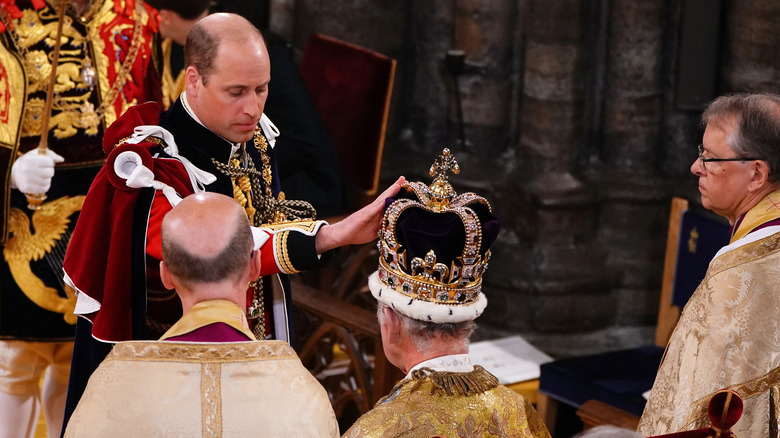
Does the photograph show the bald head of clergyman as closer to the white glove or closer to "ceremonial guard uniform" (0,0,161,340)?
the white glove

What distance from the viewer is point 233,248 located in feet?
8.44

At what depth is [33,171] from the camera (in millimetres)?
4258

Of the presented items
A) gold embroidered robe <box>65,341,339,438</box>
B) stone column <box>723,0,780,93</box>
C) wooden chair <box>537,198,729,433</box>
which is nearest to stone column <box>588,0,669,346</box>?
stone column <box>723,0,780,93</box>

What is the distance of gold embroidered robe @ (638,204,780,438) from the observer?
3.30 metres

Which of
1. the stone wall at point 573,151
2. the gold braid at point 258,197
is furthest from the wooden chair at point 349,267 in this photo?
the gold braid at point 258,197

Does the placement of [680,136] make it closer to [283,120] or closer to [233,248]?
[283,120]

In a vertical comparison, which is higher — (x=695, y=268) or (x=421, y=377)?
(x=421, y=377)

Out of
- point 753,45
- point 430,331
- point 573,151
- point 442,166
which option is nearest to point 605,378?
point 573,151

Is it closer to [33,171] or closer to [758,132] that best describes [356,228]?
[758,132]

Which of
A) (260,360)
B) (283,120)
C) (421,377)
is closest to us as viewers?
(260,360)

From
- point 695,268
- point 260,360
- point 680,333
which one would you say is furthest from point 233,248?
point 695,268

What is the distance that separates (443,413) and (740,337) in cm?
94

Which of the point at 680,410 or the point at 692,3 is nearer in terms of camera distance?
the point at 680,410

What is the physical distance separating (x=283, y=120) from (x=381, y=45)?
1.39 m
